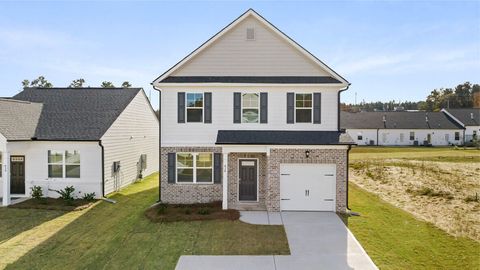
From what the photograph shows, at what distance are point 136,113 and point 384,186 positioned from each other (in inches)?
698

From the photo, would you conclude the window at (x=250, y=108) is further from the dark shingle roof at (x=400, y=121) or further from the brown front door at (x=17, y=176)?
the dark shingle roof at (x=400, y=121)

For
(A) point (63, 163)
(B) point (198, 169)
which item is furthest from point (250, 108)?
(A) point (63, 163)

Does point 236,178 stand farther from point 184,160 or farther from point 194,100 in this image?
point 194,100

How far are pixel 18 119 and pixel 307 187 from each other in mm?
16104

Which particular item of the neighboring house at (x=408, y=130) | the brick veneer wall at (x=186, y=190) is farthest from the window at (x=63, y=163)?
the neighboring house at (x=408, y=130)

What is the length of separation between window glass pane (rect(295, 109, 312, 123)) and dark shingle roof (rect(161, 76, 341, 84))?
1.42 meters

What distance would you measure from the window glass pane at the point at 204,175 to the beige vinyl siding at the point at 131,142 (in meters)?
5.94

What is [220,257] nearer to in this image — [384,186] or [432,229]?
[432,229]

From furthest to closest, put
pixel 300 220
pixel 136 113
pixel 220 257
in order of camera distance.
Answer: pixel 136 113 < pixel 300 220 < pixel 220 257

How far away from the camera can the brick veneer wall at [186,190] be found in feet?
50.5

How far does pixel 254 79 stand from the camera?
15375mm

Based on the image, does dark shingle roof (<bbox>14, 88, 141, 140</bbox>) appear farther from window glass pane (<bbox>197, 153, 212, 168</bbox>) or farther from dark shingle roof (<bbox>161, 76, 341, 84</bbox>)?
window glass pane (<bbox>197, 153, 212, 168</bbox>)

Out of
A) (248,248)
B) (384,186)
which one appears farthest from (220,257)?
(384,186)

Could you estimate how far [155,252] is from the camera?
10.1m
